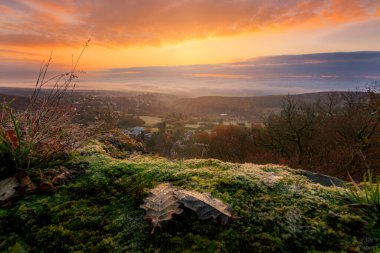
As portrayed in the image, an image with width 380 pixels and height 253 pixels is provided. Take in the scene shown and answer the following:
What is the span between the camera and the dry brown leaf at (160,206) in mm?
2246

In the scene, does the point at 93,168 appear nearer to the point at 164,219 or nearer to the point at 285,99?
the point at 164,219

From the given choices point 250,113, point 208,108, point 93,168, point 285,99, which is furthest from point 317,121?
point 208,108

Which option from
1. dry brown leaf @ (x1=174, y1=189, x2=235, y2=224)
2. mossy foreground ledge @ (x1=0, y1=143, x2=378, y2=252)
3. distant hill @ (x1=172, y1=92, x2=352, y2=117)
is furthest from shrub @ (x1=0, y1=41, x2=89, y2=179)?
distant hill @ (x1=172, y1=92, x2=352, y2=117)

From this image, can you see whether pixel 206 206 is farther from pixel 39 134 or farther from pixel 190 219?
pixel 39 134

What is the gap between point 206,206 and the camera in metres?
2.39

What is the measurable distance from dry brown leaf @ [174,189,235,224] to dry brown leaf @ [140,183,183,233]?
0.09m

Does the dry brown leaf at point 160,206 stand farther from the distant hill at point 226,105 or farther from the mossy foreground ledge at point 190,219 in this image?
the distant hill at point 226,105

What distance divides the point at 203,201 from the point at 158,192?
1.70 feet

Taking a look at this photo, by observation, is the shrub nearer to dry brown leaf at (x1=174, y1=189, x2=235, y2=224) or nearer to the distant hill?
dry brown leaf at (x1=174, y1=189, x2=235, y2=224)

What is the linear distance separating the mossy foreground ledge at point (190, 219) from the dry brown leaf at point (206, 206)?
2.7 inches

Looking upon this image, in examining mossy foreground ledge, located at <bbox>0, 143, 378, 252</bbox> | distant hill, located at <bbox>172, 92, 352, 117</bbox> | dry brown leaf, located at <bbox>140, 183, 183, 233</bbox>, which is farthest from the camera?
distant hill, located at <bbox>172, 92, 352, 117</bbox>

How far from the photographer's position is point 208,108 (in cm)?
9794

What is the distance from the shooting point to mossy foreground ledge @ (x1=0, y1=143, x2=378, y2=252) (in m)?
2.08

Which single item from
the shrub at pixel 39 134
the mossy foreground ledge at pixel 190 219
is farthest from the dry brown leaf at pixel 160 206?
the shrub at pixel 39 134
